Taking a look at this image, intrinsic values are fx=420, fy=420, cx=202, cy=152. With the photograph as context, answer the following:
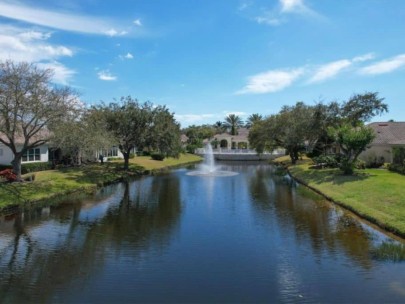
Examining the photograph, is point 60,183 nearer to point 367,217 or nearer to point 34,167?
point 34,167

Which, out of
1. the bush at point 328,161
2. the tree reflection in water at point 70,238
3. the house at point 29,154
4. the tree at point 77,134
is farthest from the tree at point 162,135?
the tree reflection in water at point 70,238

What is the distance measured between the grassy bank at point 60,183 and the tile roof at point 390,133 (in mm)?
28505

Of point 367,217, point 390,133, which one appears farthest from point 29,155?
point 390,133

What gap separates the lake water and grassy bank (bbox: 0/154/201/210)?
2700 millimetres

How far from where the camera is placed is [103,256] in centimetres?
1527

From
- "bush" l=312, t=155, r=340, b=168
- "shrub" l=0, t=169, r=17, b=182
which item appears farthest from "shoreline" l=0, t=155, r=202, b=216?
"bush" l=312, t=155, r=340, b=168

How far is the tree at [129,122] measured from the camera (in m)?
48.4

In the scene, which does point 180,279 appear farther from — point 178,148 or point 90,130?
point 178,148

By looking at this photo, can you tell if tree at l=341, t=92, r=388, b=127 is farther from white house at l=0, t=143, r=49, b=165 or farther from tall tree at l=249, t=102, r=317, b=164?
white house at l=0, t=143, r=49, b=165

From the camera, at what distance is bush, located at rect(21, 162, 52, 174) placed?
1547 inches

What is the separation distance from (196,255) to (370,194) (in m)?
15.5

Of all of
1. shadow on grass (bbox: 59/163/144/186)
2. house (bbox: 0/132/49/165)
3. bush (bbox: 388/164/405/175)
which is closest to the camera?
bush (bbox: 388/164/405/175)

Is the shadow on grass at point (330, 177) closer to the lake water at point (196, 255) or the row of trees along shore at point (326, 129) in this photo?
the row of trees along shore at point (326, 129)

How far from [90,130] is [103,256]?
64.3 ft
